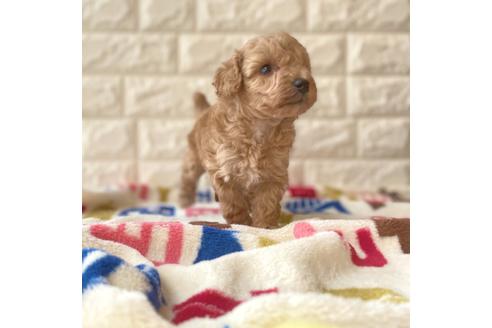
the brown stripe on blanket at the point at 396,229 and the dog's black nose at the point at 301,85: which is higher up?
the dog's black nose at the point at 301,85

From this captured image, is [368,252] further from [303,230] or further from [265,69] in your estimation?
[265,69]

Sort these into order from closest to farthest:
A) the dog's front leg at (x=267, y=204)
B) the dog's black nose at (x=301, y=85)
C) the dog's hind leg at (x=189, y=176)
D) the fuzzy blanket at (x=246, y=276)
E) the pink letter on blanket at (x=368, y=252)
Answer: the fuzzy blanket at (x=246, y=276) < the pink letter on blanket at (x=368, y=252) < the dog's black nose at (x=301, y=85) < the dog's front leg at (x=267, y=204) < the dog's hind leg at (x=189, y=176)

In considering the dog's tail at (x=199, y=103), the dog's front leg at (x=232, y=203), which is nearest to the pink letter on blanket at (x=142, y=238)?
the dog's front leg at (x=232, y=203)

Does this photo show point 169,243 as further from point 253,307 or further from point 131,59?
point 131,59

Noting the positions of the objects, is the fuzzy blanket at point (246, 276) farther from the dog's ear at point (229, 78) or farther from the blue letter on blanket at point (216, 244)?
the dog's ear at point (229, 78)

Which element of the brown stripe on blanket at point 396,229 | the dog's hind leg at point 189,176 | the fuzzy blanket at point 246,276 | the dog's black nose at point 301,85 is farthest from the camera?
the dog's hind leg at point 189,176

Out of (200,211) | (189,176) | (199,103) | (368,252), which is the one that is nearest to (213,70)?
(199,103)

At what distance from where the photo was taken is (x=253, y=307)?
2.49 ft

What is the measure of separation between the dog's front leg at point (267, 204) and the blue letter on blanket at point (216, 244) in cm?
39

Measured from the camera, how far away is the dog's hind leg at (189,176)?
200cm

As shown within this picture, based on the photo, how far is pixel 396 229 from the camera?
1.25 m


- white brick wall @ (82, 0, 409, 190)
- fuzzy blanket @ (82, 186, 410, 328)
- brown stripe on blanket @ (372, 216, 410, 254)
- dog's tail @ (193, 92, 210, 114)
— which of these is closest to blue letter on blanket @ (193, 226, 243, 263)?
fuzzy blanket @ (82, 186, 410, 328)

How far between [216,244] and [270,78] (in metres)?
0.54
